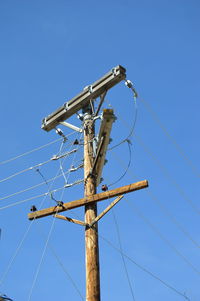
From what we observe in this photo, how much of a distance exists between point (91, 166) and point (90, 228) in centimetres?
168

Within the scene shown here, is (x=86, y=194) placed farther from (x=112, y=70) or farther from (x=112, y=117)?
(x=112, y=70)

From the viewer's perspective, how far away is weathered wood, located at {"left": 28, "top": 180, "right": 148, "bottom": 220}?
31.5ft

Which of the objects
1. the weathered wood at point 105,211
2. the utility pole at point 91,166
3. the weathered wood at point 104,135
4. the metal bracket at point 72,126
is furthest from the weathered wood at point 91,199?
the metal bracket at point 72,126

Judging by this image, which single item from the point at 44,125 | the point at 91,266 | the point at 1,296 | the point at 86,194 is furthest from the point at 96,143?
the point at 1,296

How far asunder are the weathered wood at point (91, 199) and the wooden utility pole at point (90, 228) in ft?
0.50

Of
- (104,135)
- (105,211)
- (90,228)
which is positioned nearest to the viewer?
(90,228)

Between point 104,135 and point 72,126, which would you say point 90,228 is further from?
point 72,126

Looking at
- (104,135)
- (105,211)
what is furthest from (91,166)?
(105,211)

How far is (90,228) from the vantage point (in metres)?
9.55

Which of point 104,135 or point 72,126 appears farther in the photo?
point 72,126

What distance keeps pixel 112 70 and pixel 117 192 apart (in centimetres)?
327

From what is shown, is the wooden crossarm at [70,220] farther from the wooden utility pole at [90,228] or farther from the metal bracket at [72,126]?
the metal bracket at [72,126]

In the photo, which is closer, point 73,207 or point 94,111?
point 73,207

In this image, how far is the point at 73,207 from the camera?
10086mm
